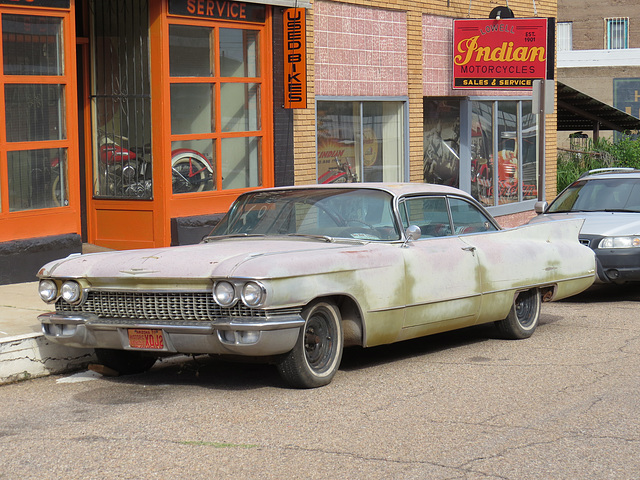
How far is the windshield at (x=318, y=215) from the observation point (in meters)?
7.76

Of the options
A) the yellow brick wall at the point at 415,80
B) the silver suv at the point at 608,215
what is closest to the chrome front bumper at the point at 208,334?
the silver suv at the point at 608,215

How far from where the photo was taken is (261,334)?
252 inches

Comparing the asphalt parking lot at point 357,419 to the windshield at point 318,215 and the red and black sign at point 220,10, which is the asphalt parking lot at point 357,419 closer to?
the windshield at point 318,215

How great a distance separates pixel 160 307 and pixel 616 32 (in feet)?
138

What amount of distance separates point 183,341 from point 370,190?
220cm

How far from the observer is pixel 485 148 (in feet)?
64.5

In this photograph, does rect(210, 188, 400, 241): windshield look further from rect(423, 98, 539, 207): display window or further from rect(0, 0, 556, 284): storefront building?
rect(423, 98, 539, 207): display window

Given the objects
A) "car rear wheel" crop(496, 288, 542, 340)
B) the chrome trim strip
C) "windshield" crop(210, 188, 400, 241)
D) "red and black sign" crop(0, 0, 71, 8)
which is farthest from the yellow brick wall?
the chrome trim strip

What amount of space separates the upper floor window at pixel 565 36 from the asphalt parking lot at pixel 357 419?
3936 centimetres

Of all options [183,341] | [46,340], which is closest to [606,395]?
[183,341]

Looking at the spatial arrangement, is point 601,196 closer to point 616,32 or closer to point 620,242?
point 620,242

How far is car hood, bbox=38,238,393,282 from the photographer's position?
6.53 metres

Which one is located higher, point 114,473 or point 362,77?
point 362,77

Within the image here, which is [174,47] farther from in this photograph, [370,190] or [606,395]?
[606,395]
